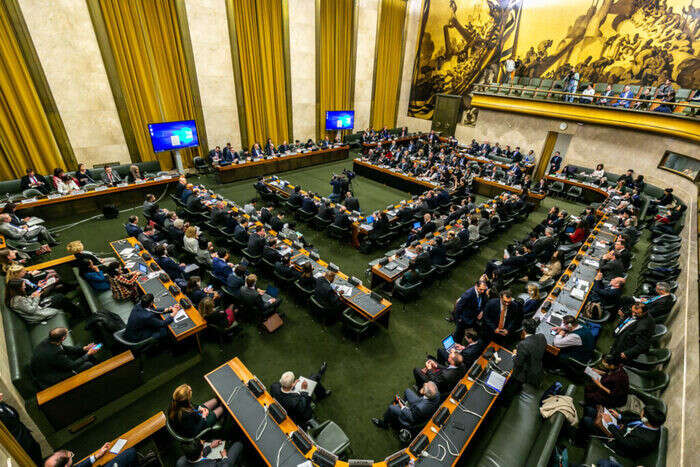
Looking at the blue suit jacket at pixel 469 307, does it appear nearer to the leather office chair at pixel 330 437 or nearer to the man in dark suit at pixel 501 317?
the man in dark suit at pixel 501 317

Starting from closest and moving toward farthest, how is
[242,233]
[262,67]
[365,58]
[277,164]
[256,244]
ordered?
[256,244]
[242,233]
[277,164]
[262,67]
[365,58]


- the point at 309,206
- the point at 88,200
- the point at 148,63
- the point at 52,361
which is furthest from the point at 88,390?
the point at 148,63

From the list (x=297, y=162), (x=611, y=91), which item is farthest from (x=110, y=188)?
(x=611, y=91)

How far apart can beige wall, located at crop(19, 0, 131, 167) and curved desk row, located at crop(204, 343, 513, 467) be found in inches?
439

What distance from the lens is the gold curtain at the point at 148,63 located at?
1042 cm

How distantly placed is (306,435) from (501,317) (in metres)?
3.50

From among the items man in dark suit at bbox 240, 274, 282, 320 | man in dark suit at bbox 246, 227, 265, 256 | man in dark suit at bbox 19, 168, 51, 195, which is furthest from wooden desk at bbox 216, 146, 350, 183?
man in dark suit at bbox 240, 274, 282, 320

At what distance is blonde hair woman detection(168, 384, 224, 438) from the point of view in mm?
3363

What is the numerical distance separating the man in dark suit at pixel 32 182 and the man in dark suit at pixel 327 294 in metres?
9.64

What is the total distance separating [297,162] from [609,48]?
14543mm

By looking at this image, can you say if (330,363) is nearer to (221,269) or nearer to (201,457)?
(201,457)

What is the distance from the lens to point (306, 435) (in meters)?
3.50

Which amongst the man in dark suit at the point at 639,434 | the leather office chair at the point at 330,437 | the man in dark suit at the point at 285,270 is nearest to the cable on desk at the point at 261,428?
the leather office chair at the point at 330,437

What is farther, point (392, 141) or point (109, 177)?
point (392, 141)
